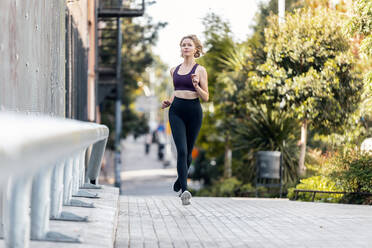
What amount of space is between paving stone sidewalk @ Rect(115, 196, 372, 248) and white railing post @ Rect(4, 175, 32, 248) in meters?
2.13

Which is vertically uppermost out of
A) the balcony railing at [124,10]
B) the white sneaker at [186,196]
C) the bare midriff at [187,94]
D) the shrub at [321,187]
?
the balcony railing at [124,10]

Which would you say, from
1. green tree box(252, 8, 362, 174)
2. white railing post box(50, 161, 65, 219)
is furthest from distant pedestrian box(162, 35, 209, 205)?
green tree box(252, 8, 362, 174)

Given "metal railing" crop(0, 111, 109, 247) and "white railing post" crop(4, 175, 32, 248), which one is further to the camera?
"white railing post" crop(4, 175, 32, 248)

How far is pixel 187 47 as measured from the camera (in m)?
8.06

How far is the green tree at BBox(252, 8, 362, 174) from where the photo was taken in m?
16.1

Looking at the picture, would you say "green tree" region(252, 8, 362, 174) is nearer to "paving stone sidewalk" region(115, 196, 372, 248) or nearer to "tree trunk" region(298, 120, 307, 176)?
"tree trunk" region(298, 120, 307, 176)

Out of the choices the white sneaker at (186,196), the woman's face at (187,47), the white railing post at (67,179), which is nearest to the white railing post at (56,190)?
the white railing post at (67,179)

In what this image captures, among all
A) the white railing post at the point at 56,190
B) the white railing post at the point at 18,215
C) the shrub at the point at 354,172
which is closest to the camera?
the white railing post at the point at 18,215

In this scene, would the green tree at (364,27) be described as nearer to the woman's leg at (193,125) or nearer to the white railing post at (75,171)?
the woman's leg at (193,125)

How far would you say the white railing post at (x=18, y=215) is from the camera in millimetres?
3207

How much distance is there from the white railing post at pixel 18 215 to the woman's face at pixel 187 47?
15.9 feet

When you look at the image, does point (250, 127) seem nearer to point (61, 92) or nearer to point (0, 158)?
point (61, 92)

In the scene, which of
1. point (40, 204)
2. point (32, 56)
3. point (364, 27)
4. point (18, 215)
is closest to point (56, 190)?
point (40, 204)

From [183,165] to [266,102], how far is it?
9786 millimetres
